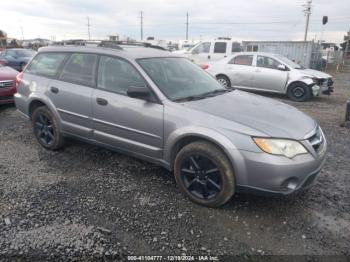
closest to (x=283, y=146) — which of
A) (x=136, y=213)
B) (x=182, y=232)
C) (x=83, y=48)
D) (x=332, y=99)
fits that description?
(x=182, y=232)

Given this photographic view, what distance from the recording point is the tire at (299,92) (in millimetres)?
9711

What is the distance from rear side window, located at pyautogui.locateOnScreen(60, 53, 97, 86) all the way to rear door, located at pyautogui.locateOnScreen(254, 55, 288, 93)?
7.24 metres

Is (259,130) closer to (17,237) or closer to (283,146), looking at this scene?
(283,146)

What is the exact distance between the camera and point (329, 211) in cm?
331

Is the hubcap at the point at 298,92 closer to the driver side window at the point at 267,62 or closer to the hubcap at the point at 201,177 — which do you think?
the driver side window at the point at 267,62

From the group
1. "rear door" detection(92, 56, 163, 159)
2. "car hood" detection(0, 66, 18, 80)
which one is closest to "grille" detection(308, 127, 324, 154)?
"rear door" detection(92, 56, 163, 159)

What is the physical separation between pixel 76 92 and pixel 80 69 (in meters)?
0.36

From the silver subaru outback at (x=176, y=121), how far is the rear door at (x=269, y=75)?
20.5 ft

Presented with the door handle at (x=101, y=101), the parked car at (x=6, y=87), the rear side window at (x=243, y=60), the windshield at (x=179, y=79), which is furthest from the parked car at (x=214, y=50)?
the door handle at (x=101, y=101)

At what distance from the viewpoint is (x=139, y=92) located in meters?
3.48

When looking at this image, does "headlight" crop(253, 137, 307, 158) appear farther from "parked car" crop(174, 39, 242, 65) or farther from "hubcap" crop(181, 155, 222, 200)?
"parked car" crop(174, 39, 242, 65)

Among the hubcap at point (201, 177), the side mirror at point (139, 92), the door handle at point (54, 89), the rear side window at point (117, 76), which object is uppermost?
the rear side window at point (117, 76)

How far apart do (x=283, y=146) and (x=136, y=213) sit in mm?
1641

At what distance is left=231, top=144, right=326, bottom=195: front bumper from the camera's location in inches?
113
